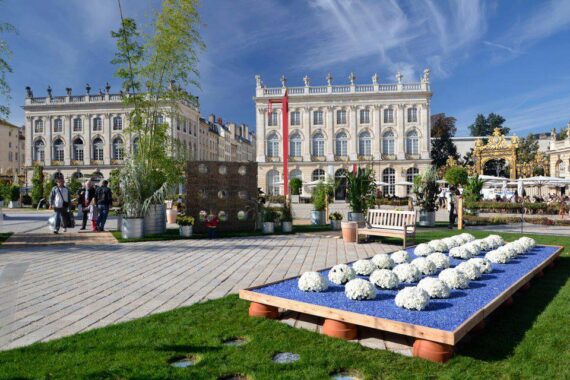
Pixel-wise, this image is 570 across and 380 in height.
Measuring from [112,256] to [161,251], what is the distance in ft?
3.56

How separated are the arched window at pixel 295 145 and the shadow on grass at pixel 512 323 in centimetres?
4064

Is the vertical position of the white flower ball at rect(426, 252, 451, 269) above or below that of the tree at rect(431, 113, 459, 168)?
below

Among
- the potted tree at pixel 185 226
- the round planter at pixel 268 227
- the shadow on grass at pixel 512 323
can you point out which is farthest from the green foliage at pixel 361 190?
the shadow on grass at pixel 512 323

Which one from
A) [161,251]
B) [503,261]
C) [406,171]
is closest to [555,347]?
[503,261]

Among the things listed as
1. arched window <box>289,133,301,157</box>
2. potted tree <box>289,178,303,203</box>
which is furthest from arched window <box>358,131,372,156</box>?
potted tree <box>289,178,303,203</box>

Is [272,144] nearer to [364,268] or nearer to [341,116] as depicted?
[341,116]

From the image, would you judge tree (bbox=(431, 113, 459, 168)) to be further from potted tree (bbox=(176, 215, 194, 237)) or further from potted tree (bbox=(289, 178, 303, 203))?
potted tree (bbox=(176, 215, 194, 237))

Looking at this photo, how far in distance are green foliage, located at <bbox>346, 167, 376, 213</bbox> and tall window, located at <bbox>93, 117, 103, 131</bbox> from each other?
4505 cm

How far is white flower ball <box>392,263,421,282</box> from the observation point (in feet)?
17.0

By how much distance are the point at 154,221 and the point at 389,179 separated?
121 feet

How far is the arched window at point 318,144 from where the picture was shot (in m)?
46.2

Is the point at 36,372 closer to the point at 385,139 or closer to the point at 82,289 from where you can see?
the point at 82,289

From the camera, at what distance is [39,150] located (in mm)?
50781

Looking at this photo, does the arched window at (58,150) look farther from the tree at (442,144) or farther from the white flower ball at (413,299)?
the white flower ball at (413,299)
